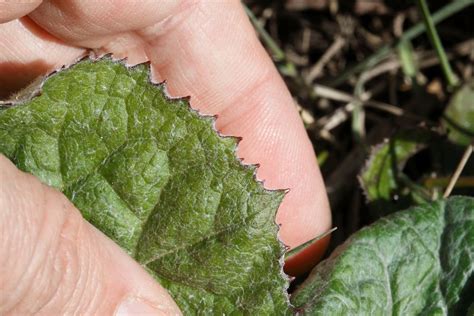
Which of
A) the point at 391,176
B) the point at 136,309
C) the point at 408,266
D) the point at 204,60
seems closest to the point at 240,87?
the point at 204,60

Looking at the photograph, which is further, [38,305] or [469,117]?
[469,117]

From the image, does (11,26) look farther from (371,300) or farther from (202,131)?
(371,300)

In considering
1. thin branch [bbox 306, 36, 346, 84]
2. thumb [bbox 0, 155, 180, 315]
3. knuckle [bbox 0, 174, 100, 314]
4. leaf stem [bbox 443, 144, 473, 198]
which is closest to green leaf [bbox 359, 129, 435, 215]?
leaf stem [bbox 443, 144, 473, 198]

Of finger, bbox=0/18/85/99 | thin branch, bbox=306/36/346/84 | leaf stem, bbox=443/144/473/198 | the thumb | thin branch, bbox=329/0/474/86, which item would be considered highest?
finger, bbox=0/18/85/99

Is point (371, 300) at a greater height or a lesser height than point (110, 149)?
lesser

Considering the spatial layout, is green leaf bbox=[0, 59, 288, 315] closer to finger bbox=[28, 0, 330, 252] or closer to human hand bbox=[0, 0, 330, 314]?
human hand bbox=[0, 0, 330, 314]

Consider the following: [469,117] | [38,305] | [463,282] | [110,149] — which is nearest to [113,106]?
[110,149]
